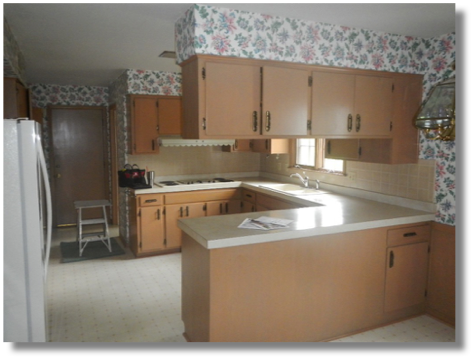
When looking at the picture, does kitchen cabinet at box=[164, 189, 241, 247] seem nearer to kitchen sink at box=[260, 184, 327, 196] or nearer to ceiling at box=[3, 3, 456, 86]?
kitchen sink at box=[260, 184, 327, 196]

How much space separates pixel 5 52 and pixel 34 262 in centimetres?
157

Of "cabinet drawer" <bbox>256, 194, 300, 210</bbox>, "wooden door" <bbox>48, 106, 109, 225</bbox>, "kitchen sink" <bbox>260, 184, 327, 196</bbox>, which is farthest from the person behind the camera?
"wooden door" <bbox>48, 106, 109, 225</bbox>

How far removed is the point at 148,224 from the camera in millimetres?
4676

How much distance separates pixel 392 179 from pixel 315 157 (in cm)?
116

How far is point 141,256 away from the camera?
15.5 ft

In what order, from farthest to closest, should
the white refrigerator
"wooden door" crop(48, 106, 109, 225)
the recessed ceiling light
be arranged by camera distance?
1. "wooden door" crop(48, 106, 109, 225)
2. the recessed ceiling light
3. the white refrigerator

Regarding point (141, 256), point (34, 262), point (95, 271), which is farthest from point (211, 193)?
point (34, 262)

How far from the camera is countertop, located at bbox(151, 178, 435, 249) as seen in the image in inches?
97.9

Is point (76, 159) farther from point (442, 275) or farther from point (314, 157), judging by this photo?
point (442, 275)

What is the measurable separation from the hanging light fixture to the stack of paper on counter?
4.36ft

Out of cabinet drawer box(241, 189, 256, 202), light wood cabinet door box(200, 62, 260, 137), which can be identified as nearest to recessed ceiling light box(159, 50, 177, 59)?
light wood cabinet door box(200, 62, 260, 137)

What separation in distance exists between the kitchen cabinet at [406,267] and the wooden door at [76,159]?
4973mm

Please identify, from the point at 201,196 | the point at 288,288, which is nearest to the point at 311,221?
the point at 288,288

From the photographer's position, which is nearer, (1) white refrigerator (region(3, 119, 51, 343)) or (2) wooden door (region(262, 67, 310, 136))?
(1) white refrigerator (region(3, 119, 51, 343))
